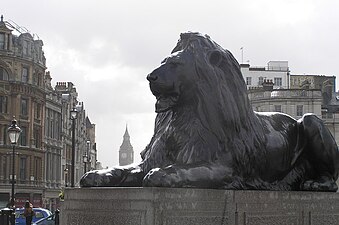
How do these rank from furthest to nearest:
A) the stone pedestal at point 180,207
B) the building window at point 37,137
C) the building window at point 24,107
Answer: the building window at point 37,137 < the building window at point 24,107 < the stone pedestal at point 180,207

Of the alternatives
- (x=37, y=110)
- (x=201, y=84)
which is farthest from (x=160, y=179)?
(x=37, y=110)

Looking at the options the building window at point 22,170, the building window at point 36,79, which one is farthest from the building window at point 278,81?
the building window at point 22,170

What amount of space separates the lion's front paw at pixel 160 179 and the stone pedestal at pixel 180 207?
0.13 m

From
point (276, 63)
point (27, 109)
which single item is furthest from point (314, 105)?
point (27, 109)

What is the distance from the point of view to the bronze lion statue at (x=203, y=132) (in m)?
5.80

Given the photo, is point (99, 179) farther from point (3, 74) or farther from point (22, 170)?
point (22, 170)

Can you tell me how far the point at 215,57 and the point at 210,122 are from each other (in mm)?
722

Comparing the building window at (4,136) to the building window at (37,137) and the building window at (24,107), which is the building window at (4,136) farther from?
the building window at (37,137)

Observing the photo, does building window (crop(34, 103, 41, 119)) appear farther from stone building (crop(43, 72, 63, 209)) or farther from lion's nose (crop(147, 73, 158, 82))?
lion's nose (crop(147, 73, 158, 82))

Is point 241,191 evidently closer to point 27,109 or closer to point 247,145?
point 247,145

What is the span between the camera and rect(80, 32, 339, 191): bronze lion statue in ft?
19.0

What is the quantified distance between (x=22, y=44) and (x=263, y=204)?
5994 cm

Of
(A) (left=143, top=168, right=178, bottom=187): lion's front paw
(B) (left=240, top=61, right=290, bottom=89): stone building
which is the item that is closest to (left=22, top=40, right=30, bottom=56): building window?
(B) (left=240, top=61, right=290, bottom=89): stone building

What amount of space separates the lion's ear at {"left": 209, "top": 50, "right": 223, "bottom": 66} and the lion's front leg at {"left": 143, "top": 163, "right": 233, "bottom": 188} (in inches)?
41.4
